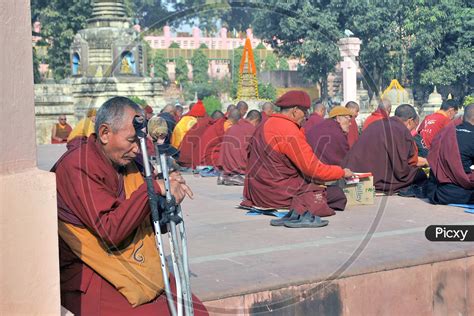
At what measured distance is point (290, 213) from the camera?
684 centimetres

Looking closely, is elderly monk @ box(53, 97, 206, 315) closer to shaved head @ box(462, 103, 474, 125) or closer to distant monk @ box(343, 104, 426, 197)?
shaved head @ box(462, 103, 474, 125)

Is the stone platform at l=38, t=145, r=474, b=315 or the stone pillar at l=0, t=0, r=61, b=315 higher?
the stone pillar at l=0, t=0, r=61, b=315

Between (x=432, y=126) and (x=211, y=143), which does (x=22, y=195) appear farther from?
(x=211, y=143)

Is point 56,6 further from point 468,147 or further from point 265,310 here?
point 265,310

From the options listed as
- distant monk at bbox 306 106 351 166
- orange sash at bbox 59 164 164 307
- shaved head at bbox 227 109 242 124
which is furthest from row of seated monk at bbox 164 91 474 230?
orange sash at bbox 59 164 164 307

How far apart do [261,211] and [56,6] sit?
29.7 m

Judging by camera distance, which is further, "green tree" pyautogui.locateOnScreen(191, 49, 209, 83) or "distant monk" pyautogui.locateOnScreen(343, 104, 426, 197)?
"green tree" pyautogui.locateOnScreen(191, 49, 209, 83)

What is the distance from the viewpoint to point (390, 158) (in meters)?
8.45

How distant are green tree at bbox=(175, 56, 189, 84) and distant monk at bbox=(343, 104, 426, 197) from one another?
42.3 metres

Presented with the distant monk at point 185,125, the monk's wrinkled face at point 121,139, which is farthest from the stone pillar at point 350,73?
the monk's wrinkled face at point 121,139

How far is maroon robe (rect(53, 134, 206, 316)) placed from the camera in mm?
3311

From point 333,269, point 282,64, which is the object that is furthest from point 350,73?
point 282,64

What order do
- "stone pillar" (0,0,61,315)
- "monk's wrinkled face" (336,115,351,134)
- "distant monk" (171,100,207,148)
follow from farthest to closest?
"distant monk" (171,100,207,148) → "monk's wrinkled face" (336,115,351,134) → "stone pillar" (0,0,61,315)

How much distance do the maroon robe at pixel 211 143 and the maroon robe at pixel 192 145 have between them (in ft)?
0.33
